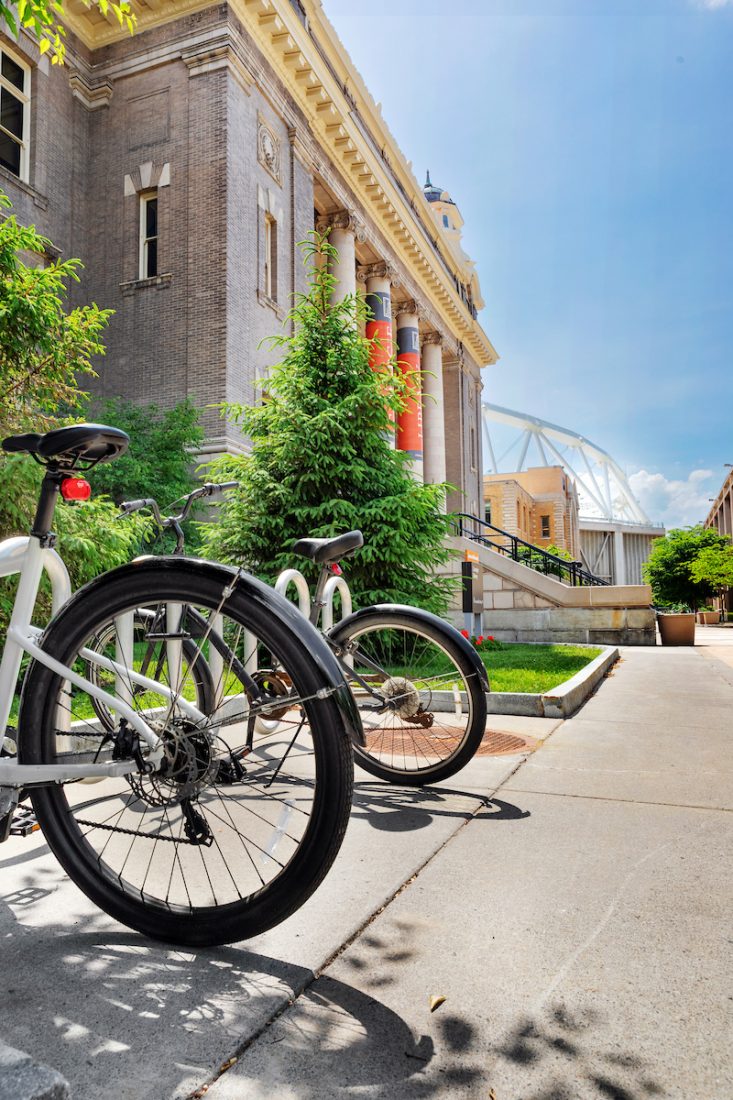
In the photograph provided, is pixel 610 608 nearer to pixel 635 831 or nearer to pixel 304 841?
pixel 635 831

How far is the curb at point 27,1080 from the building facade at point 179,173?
643 inches

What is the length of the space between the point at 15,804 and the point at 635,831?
259 centimetres

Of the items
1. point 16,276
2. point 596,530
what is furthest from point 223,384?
point 596,530

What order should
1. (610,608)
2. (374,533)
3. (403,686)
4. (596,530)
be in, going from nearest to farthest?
(403,686), (374,533), (610,608), (596,530)

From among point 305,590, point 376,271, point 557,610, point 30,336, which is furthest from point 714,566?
point 305,590

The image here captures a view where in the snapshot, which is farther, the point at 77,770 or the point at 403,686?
the point at 403,686

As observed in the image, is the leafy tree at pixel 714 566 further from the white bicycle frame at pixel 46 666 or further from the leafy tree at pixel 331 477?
the white bicycle frame at pixel 46 666

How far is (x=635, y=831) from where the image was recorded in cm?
340

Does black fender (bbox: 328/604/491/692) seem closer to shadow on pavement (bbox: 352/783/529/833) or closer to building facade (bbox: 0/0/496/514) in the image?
shadow on pavement (bbox: 352/783/529/833)

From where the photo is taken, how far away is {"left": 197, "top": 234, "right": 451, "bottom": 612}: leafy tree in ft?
32.0

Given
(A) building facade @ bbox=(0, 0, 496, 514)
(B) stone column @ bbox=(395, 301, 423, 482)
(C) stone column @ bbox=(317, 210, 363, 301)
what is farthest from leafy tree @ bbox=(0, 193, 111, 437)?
(B) stone column @ bbox=(395, 301, 423, 482)

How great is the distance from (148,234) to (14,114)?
3.87 metres

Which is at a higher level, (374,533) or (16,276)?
(16,276)

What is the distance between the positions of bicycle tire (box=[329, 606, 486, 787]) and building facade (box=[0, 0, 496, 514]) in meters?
13.4
